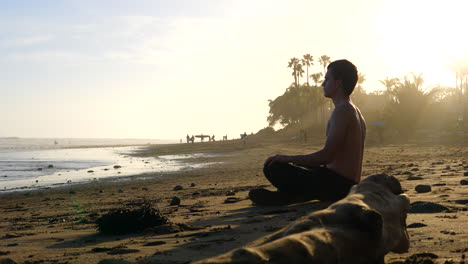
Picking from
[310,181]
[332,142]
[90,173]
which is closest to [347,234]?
[332,142]

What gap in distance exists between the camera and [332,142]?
5.55 metres

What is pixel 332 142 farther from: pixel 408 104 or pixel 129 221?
pixel 408 104

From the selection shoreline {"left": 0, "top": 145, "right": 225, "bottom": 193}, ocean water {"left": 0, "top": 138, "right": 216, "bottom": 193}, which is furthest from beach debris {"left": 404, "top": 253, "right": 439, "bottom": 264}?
ocean water {"left": 0, "top": 138, "right": 216, "bottom": 193}

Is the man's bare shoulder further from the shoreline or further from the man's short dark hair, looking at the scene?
the shoreline

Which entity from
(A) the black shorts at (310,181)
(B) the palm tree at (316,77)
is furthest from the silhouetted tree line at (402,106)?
(A) the black shorts at (310,181)

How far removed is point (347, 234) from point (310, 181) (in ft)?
11.3

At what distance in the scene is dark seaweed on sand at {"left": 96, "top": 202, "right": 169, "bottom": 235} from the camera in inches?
221

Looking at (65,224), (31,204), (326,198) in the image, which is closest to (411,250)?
(326,198)

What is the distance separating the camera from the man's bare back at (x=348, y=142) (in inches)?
217

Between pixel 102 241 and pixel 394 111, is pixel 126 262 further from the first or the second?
pixel 394 111

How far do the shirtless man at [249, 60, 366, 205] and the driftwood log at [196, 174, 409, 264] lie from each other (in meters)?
1.83

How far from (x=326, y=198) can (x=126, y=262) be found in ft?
10.1

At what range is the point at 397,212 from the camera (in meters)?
3.46

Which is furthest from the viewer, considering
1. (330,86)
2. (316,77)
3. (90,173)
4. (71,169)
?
(316,77)
